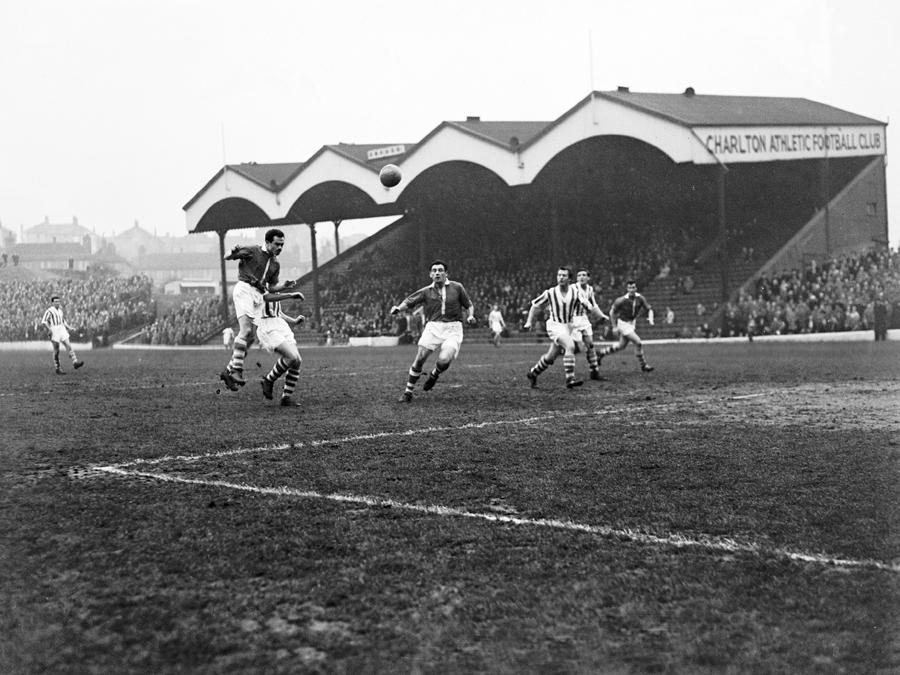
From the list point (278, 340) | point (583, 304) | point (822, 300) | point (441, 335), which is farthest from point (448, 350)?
point (822, 300)

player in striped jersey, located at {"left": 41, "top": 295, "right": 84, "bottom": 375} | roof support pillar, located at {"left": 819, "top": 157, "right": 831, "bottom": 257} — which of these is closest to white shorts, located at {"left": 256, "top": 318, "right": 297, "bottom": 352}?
player in striped jersey, located at {"left": 41, "top": 295, "right": 84, "bottom": 375}

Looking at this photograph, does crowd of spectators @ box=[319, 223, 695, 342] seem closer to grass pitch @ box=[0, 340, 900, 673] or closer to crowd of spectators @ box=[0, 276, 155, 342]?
crowd of spectators @ box=[0, 276, 155, 342]

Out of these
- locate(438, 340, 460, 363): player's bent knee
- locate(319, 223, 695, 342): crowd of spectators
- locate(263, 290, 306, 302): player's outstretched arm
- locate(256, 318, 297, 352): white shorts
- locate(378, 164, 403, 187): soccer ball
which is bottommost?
locate(438, 340, 460, 363): player's bent knee

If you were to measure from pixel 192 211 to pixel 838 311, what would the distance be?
1347 inches

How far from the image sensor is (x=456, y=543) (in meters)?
5.98

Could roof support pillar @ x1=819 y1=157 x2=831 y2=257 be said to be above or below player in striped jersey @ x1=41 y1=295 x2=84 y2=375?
above

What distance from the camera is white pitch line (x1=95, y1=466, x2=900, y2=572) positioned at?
18.0 feet

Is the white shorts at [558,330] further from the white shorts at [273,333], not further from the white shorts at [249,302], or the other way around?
the white shorts at [249,302]

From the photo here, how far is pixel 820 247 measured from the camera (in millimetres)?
42281

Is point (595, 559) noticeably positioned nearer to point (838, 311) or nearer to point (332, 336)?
point (838, 311)

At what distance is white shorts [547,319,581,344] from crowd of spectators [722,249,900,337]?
738 inches

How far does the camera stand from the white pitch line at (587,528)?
18.0 ft

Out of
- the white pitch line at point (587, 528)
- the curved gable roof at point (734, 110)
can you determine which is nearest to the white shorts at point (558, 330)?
the white pitch line at point (587, 528)

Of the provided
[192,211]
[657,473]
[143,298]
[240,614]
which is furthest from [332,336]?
[240,614]
